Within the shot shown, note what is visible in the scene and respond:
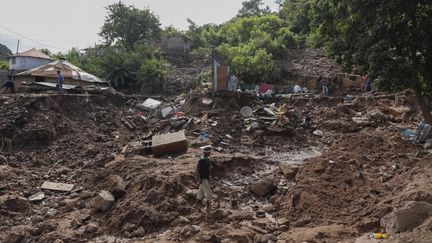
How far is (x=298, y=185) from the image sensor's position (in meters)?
8.34

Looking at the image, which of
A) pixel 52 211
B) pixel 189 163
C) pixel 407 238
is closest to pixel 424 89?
pixel 407 238

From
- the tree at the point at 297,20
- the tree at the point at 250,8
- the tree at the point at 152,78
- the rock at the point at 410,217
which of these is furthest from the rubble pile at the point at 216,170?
the tree at the point at 250,8

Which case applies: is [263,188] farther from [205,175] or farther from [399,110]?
[399,110]

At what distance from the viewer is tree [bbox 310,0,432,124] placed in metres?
8.72

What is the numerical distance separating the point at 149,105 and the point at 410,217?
13.3 meters

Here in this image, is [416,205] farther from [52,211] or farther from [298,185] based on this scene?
[52,211]

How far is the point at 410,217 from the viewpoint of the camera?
19.4 feet

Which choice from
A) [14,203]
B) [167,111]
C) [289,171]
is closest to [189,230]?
[289,171]

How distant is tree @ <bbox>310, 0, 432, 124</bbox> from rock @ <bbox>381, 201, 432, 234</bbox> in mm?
3660

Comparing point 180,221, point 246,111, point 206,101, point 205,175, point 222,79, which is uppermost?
point 222,79

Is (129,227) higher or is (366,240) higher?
(366,240)

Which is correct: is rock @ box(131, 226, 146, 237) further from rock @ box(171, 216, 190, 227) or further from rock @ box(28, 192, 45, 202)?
rock @ box(28, 192, 45, 202)

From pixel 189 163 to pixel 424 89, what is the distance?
5716 mm

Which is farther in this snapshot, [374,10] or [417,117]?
[417,117]
